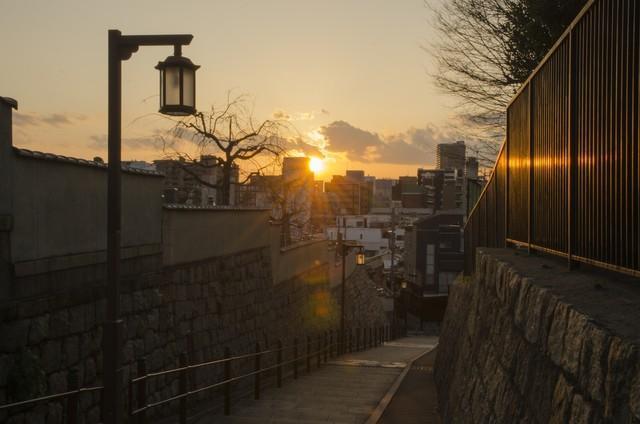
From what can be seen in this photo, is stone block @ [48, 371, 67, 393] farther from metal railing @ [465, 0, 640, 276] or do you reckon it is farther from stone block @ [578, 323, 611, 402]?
stone block @ [578, 323, 611, 402]

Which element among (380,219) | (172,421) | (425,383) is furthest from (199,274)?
(380,219)

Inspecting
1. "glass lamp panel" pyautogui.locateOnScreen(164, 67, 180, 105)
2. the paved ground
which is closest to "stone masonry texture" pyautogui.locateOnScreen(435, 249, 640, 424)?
"glass lamp panel" pyautogui.locateOnScreen(164, 67, 180, 105)

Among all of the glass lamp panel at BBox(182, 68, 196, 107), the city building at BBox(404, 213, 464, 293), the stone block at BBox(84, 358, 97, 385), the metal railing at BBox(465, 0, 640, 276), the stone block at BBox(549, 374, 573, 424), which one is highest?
the glass lamp panel at BBox(182, 68, 196, 107)

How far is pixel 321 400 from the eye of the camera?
13188 mm

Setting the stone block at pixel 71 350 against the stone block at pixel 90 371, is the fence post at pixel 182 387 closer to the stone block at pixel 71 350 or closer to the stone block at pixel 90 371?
the stone block at pixel 90 371

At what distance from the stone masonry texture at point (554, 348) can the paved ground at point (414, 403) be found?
388cm

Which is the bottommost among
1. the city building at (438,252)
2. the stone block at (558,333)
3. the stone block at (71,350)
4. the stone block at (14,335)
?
the city building at (438,252)

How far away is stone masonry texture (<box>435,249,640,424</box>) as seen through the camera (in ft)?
9.41

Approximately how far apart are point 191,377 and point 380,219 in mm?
163158

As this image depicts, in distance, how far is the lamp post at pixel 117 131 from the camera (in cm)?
646

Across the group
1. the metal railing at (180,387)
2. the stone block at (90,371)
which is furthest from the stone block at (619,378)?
the stone block at (90,371)

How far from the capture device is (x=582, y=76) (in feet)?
16.5

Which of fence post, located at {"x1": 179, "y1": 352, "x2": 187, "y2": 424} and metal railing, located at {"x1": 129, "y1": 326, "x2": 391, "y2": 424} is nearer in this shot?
metal railing, located at {"x1": 129, "y1": 326, "x2": 391, "y2": 424}

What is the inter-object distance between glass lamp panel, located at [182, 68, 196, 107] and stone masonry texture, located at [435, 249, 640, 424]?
337 cm
